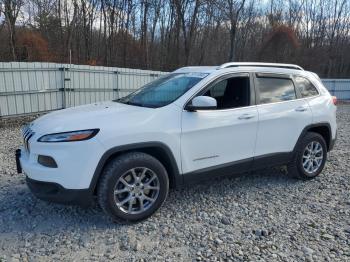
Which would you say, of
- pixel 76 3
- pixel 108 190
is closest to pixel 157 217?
pixel 108 190

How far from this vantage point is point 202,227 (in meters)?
3.46

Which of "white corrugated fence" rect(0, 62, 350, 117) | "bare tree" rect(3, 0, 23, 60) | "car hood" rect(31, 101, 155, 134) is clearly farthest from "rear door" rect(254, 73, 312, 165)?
"bare tree" rect(3, 0, 23, 60)

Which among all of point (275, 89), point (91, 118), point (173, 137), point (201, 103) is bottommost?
point (173, 137)

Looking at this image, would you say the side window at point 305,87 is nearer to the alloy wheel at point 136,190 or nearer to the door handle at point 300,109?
the door handle at point 300,109

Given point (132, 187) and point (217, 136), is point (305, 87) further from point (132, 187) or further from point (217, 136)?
point (132, 187)

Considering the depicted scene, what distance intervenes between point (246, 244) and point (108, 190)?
4.94 feet

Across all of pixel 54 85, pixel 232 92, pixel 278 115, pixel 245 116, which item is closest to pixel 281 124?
pixel 278 115

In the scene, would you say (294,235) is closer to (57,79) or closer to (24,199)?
(24,199)

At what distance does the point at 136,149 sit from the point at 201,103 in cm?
89

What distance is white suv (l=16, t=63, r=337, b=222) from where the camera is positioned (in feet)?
10.3

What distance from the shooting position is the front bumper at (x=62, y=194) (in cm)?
312

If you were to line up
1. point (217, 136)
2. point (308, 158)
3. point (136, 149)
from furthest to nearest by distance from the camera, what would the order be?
point (308, 158)
point (217, 136)
point (136, 149)

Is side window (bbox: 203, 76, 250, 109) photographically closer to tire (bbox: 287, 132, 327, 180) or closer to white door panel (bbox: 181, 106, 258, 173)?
white door panel (bbox: 181, 106, 258, 173)

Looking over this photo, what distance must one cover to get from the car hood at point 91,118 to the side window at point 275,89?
1692 mm
